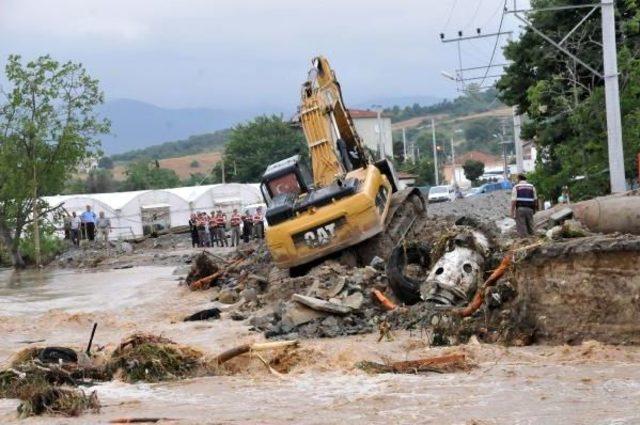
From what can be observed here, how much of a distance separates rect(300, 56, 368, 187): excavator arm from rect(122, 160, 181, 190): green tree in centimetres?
8808

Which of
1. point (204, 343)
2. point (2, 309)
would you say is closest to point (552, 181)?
point (2, 309)

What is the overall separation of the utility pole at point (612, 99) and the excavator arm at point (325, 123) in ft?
22.5

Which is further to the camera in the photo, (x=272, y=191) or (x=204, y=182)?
(x=204, y=182)

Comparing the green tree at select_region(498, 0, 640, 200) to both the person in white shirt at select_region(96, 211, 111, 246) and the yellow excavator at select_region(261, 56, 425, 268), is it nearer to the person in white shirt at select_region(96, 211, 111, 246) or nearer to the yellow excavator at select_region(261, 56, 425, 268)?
the yellow excavator at select_region(261, 56, 425, 268)

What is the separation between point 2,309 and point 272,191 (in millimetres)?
6845

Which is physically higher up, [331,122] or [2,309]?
[331,122]

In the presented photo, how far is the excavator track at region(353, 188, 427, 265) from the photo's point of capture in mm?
20500

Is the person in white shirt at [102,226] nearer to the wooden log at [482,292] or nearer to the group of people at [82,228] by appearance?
the group of people at [82,228]

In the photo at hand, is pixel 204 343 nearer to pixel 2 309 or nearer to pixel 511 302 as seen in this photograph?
pixel 511 302

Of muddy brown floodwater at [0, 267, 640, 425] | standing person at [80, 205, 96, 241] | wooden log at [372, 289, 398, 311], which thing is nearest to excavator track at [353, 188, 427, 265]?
wooden log at [372, 289, 398, 311]

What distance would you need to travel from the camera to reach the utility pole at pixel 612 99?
→ 25781 mm

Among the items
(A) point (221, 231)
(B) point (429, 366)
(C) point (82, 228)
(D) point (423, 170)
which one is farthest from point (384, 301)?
(D) point (423, 170)

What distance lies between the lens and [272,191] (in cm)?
2184

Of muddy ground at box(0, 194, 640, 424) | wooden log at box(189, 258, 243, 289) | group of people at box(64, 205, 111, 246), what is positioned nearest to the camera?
muddy ground at box(0, 194, 640, 424)
